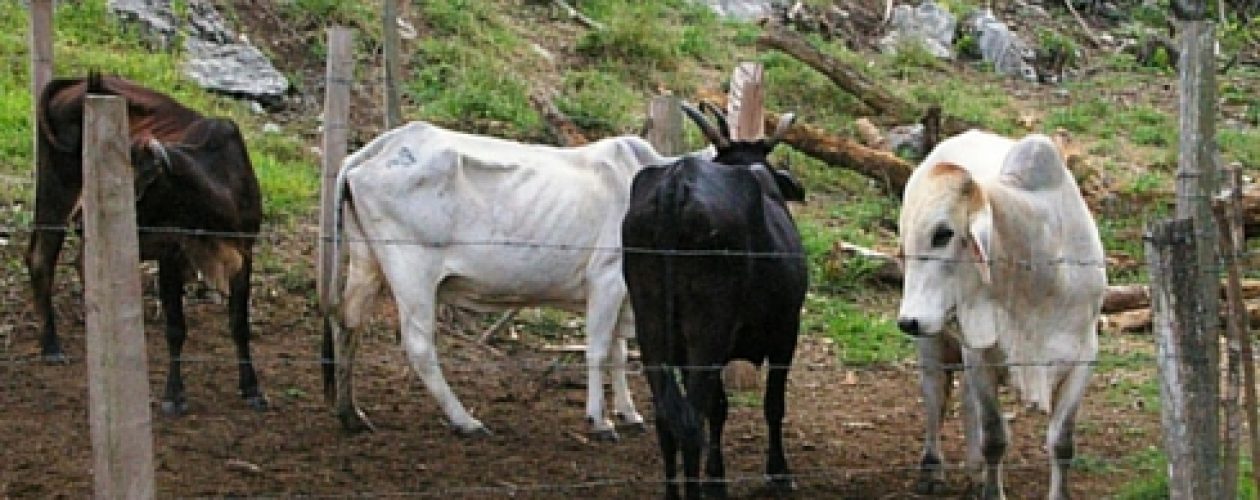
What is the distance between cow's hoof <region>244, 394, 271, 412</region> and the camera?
7289mm

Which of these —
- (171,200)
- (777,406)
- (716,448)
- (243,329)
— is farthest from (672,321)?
(171,200)

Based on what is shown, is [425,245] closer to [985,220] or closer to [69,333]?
[69,333]

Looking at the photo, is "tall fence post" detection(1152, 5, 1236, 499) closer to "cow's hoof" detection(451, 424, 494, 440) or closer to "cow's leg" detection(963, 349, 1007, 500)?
"cow's leg" detection(963, 349, 1007, 500)

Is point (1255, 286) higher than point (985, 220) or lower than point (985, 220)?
lower

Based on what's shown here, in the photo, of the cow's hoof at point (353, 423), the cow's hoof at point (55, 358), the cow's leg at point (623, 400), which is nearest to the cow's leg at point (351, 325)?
the cow's hoof at point (353, 423)

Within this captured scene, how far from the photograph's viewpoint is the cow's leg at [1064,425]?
599 cm

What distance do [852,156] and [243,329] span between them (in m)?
6.09

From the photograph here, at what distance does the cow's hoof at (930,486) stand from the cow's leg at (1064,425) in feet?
2.12

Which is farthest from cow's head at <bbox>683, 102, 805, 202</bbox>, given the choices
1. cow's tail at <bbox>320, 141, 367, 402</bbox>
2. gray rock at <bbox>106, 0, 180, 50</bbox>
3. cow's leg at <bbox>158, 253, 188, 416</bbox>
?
gray rock at <bbox>106, 0, 180, 50</bbox>

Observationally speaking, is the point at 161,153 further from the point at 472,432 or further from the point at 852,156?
the point at 852,156

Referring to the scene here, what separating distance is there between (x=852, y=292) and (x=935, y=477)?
3.88m

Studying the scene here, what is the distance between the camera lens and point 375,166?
725 cm

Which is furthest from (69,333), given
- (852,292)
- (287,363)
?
(852,292)

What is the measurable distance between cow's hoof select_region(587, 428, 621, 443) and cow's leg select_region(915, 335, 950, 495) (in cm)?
135
